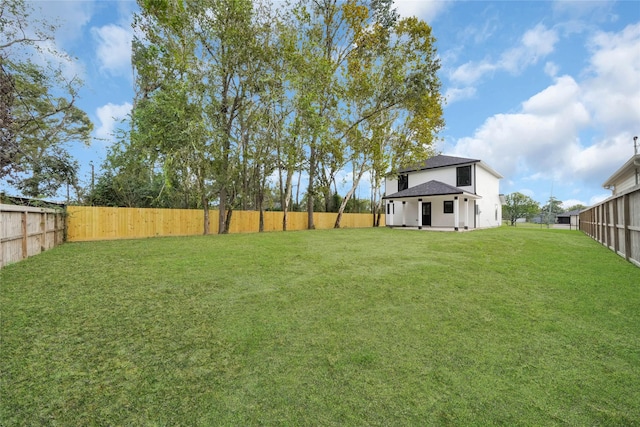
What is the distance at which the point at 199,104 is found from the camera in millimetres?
11805

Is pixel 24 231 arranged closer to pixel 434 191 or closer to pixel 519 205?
pixel 434 191

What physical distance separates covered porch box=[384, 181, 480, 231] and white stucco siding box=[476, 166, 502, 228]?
4.40 ft

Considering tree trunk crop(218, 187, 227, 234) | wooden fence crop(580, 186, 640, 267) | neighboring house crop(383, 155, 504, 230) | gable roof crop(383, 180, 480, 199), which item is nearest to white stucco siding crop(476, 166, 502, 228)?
neighboring house crop(383, 155, 504, 230)

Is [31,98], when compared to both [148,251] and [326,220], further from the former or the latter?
[326,220]

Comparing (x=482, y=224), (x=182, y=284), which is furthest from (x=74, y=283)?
(x=482, y=224)

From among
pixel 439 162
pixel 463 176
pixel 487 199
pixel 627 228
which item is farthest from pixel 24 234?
pixel 487 199

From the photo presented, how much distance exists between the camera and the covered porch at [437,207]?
17172 millimetres

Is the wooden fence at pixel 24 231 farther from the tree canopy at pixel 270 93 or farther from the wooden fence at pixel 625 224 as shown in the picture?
the wooden fence at pixel 625 224

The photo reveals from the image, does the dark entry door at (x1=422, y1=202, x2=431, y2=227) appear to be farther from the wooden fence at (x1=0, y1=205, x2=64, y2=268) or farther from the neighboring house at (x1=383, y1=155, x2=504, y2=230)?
the wooden fence at (x1=0, y1=205, x2=64, y2=268)

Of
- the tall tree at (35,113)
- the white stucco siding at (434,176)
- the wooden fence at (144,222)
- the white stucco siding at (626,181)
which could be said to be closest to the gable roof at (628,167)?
the white stucco siding at (626,181)

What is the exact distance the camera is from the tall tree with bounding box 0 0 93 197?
28.5ft

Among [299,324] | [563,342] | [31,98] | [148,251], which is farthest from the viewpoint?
[31,98]

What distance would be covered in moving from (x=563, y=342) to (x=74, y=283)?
6.51 m

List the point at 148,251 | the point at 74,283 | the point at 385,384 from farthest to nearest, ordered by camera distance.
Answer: the point at 148,251
the point at 74,283
the point at 385,384
